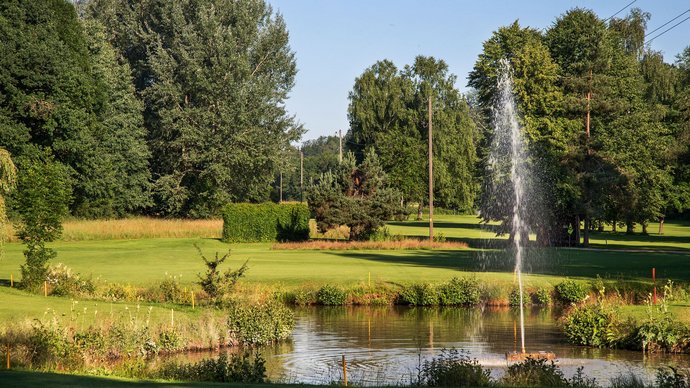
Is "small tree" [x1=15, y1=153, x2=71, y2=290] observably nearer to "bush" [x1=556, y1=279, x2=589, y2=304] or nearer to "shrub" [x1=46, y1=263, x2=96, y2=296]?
"shrub" [x1=46, y1=263, x2=96, y2=296]

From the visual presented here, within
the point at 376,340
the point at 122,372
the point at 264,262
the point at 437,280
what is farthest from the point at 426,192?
the point at 122,372

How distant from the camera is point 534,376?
21.7 metres

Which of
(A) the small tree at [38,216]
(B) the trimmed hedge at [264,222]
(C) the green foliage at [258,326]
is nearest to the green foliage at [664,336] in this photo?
(C) the green foliage at [258,326]

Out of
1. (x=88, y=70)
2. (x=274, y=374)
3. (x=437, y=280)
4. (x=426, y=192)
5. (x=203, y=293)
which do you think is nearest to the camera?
(x=274, y=374)

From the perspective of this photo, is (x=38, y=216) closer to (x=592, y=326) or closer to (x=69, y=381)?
(x=592, y=326)

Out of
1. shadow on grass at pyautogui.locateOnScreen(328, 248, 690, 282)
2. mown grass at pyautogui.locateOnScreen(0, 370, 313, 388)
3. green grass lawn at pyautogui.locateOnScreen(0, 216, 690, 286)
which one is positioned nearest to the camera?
mown grass at pyautogui.locateOnScreen(0, 370, 313, 388)

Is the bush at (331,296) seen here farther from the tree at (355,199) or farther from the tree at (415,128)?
the tree at (415,128)

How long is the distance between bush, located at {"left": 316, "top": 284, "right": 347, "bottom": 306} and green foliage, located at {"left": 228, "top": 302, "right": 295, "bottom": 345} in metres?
8.50

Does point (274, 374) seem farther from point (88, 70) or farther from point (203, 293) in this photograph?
point (88, 70)

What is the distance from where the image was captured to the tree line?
72500 millimetres

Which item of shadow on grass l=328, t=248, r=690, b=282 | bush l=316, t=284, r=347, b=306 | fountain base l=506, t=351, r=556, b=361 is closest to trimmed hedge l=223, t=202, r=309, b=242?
shadow on grass l=328, t=248, r=690, b=282

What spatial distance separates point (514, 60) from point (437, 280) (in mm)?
33029

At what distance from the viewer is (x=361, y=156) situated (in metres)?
131

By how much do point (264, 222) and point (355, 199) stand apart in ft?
26.1
